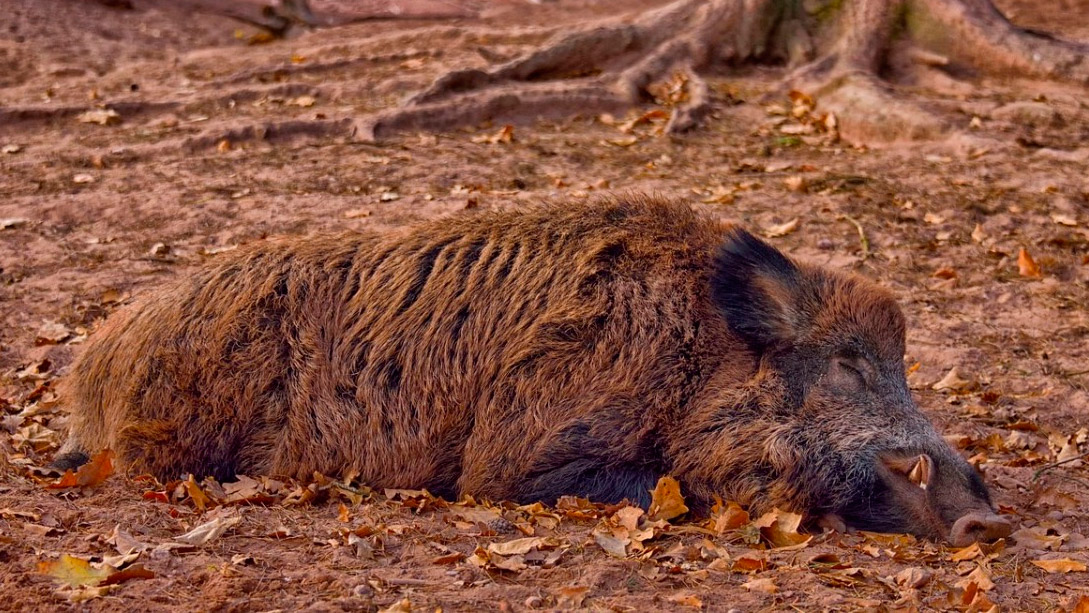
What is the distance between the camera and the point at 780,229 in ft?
25.3

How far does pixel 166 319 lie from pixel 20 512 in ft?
3.68

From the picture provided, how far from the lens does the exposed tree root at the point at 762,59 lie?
986cm

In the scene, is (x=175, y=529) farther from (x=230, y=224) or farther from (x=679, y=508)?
(x=230, y=224)

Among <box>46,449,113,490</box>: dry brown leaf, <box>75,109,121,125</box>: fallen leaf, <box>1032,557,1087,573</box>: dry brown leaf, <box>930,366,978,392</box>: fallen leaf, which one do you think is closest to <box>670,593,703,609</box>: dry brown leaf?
<box>1032,557,1087,573</box>: dry brown leaf

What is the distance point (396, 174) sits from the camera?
8773mm

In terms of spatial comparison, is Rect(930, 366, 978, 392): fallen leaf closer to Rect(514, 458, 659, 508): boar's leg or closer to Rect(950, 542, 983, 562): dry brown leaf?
Rect(950, 542, 983, 562): dry brown leaf

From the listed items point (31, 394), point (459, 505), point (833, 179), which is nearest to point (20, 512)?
point (459, 505)

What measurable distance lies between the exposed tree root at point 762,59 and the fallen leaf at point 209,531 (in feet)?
19.4

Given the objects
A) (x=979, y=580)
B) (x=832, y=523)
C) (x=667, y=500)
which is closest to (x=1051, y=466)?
(x=832, y=523)

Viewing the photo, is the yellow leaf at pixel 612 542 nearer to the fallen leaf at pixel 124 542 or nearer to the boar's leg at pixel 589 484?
the boar's leg at pixel 589 484

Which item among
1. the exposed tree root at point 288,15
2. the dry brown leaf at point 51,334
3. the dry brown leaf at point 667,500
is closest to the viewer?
the dry brown leaf at point 667,500

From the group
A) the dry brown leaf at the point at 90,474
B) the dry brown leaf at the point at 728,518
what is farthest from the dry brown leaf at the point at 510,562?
the dry brown leaf at the point at 90,474

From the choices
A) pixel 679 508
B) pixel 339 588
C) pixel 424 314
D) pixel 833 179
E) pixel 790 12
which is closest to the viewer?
pixel 339 588

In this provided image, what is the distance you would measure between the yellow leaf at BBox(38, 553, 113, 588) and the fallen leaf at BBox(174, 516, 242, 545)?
0.43 m
